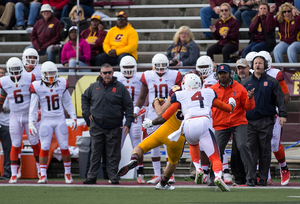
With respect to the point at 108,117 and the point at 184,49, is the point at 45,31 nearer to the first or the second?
the point at 184,49

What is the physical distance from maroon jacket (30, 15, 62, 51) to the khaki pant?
70.8 inches

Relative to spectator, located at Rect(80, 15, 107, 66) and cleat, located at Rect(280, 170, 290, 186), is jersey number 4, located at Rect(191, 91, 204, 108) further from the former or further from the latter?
spectator, located at Rect(80, 15, 107, 66)

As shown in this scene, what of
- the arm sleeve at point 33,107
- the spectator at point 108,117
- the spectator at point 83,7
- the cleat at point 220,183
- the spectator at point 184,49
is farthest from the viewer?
the spectator at point 83,7

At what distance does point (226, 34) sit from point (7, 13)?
642 centimetres

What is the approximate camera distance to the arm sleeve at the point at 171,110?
6.50 meters

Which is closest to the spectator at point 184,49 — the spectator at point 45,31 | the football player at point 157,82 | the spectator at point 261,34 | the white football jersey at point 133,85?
the spectator at point 261,34

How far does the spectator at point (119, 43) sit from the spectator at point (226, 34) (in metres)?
1.72

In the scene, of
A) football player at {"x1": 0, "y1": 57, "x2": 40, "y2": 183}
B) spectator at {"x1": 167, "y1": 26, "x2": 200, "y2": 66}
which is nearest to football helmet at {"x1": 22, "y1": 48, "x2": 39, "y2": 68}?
football player at {"x1": 0, "y1": 57, "x2": 40, "y2": 183}

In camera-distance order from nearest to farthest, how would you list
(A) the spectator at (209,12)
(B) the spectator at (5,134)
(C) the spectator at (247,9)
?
(B) the spectator at (5,134)
(C) the spectator at (247,9)
(A) the spectator at (209,12)

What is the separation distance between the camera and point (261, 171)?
7.75m

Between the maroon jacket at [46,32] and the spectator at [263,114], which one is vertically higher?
the maroon jacket at [46,32]

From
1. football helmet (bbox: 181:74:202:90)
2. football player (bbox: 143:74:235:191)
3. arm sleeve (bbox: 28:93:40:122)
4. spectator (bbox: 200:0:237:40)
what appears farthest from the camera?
spectator (bbox: 200:0:237:40)

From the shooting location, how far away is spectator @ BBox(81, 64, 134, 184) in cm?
855

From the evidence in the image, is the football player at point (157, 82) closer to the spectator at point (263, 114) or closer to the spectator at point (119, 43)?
the spectator at point (263, 114)
